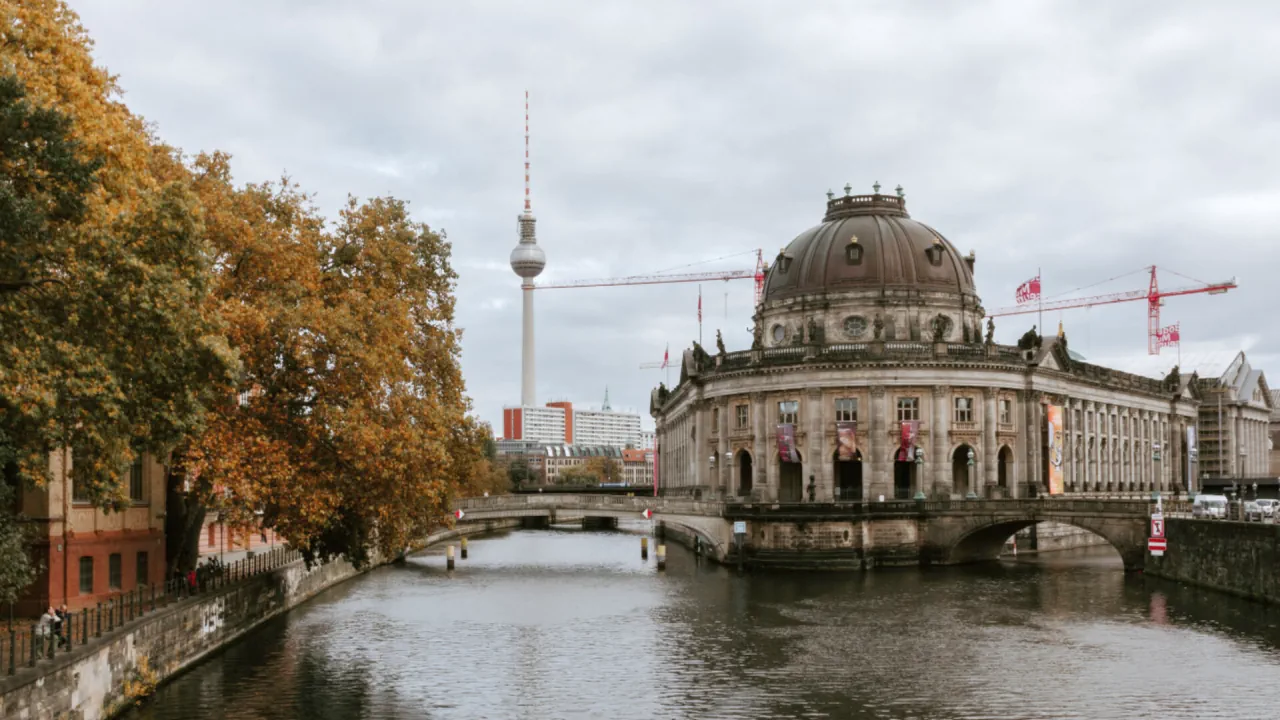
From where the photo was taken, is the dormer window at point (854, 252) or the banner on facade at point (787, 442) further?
the dormer window at point (854, 252)

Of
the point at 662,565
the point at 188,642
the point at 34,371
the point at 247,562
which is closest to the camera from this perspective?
the point at 34,371

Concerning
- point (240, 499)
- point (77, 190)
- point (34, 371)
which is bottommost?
point (240, 499)

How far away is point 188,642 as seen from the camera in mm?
44125

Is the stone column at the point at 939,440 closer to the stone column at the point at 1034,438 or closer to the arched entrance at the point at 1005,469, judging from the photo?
the arched entrance at the point at 1005,469

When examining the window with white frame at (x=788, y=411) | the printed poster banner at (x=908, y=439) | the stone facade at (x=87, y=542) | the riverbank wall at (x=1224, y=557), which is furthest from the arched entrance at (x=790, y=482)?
the stone facade at (x=87, y=542)

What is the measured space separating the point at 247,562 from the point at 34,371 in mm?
35610

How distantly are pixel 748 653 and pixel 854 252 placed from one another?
65928 millimetres

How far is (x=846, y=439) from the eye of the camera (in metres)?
100

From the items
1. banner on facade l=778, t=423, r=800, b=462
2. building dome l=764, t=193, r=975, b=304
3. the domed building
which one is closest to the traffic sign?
the domed building

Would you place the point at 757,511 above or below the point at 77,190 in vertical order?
below

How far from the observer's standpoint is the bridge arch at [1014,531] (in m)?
A: 79.9

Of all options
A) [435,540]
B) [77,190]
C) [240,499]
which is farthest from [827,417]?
[77,190]

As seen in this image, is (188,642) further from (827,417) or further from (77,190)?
(827,417)

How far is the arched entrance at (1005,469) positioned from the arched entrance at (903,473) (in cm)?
736
